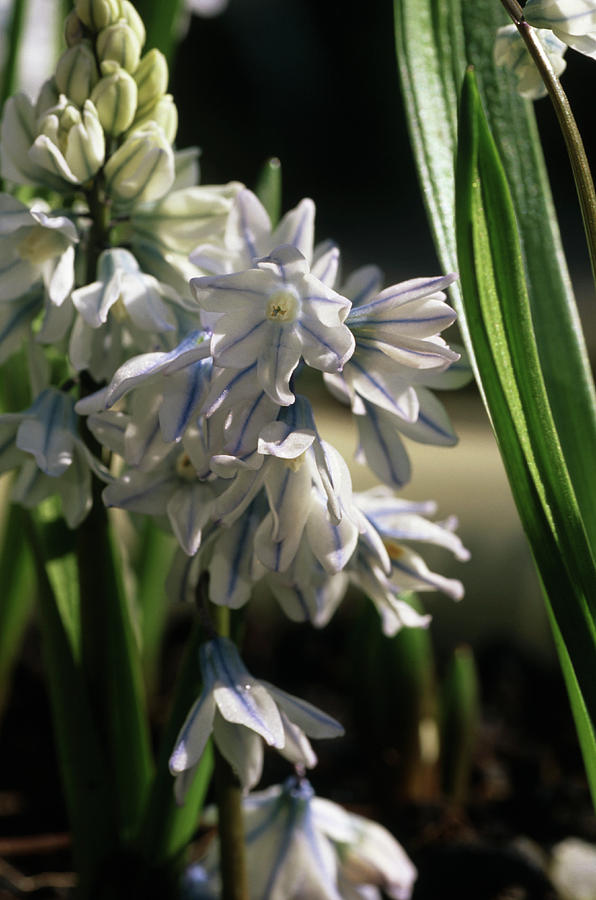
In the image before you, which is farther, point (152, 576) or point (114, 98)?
point (152, 576)

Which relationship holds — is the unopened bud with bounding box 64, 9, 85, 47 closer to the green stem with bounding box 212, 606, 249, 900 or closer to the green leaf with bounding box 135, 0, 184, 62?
the green leaf with bounding box 135, 0, 184, 62

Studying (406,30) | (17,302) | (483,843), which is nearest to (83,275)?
(17,302)

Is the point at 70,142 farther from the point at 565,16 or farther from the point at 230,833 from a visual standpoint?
the point at 230,833

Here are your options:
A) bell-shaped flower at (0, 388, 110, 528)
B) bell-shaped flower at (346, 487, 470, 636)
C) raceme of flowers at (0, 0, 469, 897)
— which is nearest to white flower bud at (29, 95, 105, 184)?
raceme of flowers at (0, 0, 469, 897)

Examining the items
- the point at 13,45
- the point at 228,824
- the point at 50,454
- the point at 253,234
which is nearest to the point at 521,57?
the point at 253,234

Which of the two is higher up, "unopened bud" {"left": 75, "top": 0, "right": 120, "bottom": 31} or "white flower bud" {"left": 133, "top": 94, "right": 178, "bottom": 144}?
"unopened bud" {"left": 75, "top": 0, "right": 120, "bottom": 31}

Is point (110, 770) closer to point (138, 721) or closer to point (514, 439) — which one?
point (138, 721)

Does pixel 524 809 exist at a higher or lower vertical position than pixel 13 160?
lower
